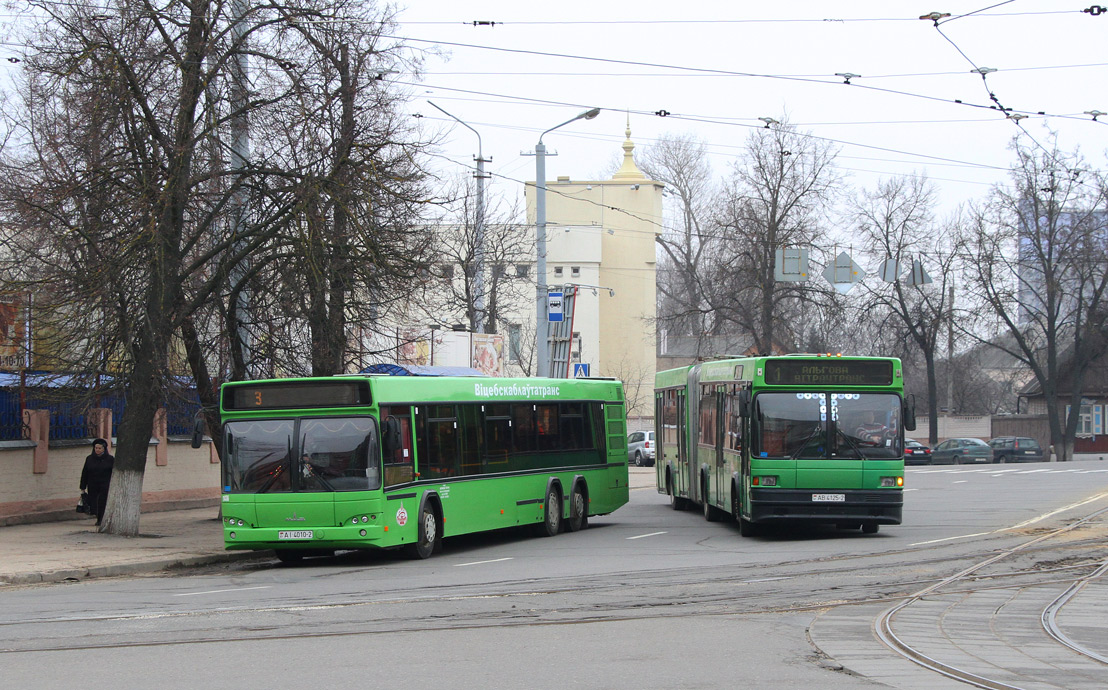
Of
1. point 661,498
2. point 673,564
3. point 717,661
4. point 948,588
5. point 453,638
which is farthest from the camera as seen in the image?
point 661,498

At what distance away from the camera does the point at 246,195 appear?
19688 mm

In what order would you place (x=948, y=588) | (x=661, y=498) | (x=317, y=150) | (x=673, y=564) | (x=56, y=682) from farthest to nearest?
(x=661, y=498) → (x=317, y=150) → (x=673, y=564) → (x=948, y=588) → (x=56, y=682)

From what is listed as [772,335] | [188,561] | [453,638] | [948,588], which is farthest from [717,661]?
[772,335]

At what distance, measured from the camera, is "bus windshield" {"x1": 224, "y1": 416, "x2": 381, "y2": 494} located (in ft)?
53.2

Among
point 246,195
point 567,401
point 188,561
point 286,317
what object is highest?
point 246,195

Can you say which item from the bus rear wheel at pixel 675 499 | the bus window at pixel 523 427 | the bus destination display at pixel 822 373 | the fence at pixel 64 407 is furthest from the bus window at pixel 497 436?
the bus rear wheel at pixel 675 499

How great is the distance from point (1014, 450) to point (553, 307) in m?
35.0

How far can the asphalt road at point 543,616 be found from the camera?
8.28 m

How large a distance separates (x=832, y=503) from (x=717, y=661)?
9.80 meters

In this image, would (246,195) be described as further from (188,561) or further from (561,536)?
(561,536)

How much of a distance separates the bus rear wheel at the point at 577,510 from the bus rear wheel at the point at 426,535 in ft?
14.5

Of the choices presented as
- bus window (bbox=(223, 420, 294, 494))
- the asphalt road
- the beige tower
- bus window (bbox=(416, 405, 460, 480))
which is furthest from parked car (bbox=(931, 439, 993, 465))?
bus window (bbox=(223, 420, 294, 494))

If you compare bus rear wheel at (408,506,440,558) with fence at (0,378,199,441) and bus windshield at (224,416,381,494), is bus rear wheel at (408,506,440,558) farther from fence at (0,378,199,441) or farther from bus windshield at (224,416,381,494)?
fence at (0,378,199,441)

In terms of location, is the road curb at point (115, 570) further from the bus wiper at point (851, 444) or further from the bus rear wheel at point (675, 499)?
the bus rear wheel at point (675, 499)
